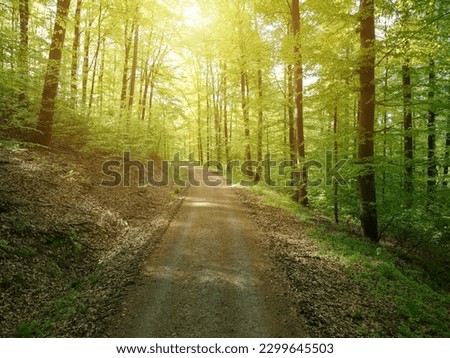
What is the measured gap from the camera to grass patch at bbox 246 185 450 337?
629cm

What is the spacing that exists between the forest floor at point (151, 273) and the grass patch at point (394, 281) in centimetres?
22

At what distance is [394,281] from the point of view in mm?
7949

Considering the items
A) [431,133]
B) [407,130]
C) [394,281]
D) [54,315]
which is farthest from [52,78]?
[431,133]

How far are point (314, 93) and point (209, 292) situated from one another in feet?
27.8

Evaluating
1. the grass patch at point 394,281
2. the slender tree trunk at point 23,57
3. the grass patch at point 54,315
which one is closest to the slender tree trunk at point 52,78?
the slender tree trunk at point 23,57

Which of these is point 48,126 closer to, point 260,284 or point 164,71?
point 260,284

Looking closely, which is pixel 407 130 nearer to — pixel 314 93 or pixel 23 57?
pixel 314 93

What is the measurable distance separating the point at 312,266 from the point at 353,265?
1310mm

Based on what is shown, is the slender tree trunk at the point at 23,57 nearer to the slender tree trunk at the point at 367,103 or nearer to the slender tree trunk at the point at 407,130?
the slender tree trunk at the point at 367,103

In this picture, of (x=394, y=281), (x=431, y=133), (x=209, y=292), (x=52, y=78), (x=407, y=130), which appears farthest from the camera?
(x=52, y=78)

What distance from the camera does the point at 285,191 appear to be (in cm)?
1934

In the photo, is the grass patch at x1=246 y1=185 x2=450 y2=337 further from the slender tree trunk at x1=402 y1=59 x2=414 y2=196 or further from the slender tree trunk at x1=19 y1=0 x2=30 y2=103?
the slender tree trunk at x1=19 y1=0 x2=30 y2=103

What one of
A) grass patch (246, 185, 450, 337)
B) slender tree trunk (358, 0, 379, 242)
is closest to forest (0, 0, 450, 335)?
slender tree trunk (358, 0, 379, 242)

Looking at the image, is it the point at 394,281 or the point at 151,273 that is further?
the point at 394,281
